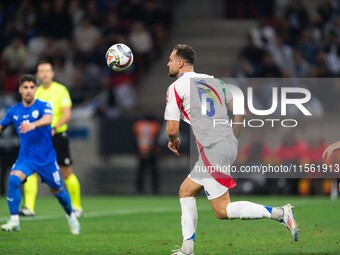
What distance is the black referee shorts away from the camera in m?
16.5

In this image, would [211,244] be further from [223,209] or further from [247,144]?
[247,144]

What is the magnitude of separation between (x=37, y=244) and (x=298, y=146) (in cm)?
1182

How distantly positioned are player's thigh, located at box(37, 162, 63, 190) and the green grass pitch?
0.66 meters

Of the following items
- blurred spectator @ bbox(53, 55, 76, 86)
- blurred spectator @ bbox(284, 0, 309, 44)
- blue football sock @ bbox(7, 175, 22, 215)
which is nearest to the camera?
blue football sock @ bbox(7, 175, 22, 215)

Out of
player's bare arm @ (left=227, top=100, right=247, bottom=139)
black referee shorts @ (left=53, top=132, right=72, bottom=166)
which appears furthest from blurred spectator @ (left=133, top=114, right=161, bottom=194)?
player's bare arm @ (left=227, top=100, right=247, bottom=139)

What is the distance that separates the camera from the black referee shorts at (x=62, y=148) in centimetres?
1648

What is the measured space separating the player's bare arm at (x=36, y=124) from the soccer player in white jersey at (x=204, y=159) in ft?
10.2

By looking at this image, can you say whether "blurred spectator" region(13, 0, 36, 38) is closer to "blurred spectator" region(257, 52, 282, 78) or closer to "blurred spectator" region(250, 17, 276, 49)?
"blurred spectator" region(250, 17, 276, 49)

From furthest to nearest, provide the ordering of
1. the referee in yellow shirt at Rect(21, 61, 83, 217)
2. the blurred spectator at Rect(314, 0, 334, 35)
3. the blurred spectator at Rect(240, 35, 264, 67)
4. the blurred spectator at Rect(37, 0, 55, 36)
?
the blurred spectator at Rect(37, 0, 55, 36), the blurred spectator at Rect(314, 0, 334, 35), the blurred spectator at Rect(240, 35, 264, 67), the referee in yellow shirt at Rect(21, 61, 83, 217)

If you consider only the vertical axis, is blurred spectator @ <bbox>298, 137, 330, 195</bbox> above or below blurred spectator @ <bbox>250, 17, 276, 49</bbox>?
below

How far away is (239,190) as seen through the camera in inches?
930

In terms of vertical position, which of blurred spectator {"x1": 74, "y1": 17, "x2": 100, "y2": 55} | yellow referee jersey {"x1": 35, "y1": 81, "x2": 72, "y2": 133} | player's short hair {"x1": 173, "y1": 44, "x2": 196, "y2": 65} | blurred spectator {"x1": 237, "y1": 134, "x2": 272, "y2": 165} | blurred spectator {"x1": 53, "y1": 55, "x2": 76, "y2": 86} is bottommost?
blurred spectator {"x1": 237, "y1": 134, "x2": 272, "y2": 165}

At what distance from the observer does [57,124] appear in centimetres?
1605

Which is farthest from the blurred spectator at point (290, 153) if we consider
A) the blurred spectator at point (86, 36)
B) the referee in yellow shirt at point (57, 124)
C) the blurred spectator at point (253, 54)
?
the referee in yellow shirt at point (57, 124)
